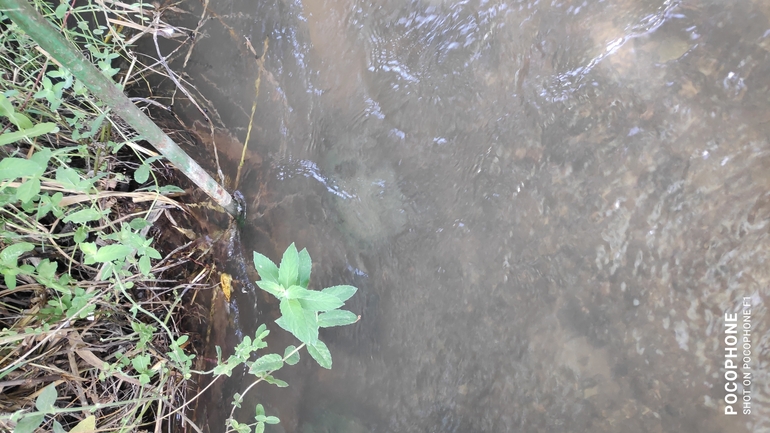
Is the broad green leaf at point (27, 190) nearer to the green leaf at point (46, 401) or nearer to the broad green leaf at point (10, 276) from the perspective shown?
the broad green leaf at point (10, 276)

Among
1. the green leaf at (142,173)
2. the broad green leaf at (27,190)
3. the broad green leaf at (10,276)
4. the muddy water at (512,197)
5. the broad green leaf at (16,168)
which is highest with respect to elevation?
the broad green leaf at (16,168)

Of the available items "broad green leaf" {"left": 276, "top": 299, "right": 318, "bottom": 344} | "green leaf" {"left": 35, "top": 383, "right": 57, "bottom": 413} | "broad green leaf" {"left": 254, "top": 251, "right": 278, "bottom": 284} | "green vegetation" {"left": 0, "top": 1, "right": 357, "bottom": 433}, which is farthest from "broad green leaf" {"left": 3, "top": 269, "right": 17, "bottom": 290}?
"broad green leaf" {"left": 276, "top": 299, "right": 318, "bottom": 344}

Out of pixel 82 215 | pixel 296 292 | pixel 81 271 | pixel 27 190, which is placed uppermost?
pixel 27 190

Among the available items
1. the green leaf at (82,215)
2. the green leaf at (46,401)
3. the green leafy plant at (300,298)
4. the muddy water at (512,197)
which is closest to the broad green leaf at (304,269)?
the green leafy plant at (300,298)

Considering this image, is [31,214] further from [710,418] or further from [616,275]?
[710,418]

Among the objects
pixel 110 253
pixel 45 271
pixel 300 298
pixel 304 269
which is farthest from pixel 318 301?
pixel 45 271

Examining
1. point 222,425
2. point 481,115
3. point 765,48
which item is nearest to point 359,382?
point 222,425

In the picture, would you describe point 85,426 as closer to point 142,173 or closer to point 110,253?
point 110,253
